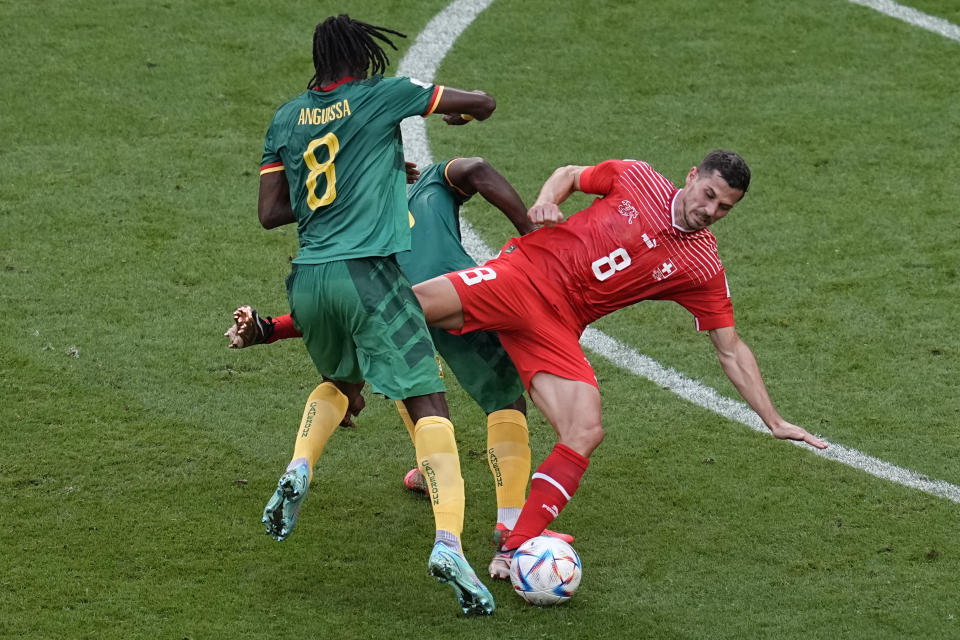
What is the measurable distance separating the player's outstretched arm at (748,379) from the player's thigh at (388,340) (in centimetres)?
131

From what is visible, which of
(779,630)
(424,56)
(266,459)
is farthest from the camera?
(424,56)

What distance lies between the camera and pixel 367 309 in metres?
4.88

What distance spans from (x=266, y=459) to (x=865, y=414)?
2966 mm

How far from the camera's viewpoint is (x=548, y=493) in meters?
5.06

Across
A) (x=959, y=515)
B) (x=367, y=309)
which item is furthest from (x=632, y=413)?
(x=367, y=309)

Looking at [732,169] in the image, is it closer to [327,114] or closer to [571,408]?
[571,408]

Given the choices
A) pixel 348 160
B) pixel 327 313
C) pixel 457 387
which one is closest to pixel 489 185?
pixel 348 160

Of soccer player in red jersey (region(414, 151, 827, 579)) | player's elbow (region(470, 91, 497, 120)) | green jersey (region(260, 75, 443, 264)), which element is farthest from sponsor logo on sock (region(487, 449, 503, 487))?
player's elbow (region(470, 91, 497, 120))

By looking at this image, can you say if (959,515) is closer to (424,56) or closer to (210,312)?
(210,312)

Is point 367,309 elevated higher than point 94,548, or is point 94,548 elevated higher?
point 367,309

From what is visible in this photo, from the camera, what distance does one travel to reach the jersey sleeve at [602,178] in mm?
5711

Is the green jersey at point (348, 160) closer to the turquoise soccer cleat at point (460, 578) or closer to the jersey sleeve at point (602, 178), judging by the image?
the jersey sleeve at point (602, 178)

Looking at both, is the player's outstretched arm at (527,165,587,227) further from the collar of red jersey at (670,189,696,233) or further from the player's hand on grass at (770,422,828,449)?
the player's hand on grass at (770,422,828,449)

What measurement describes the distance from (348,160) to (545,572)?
172cm
